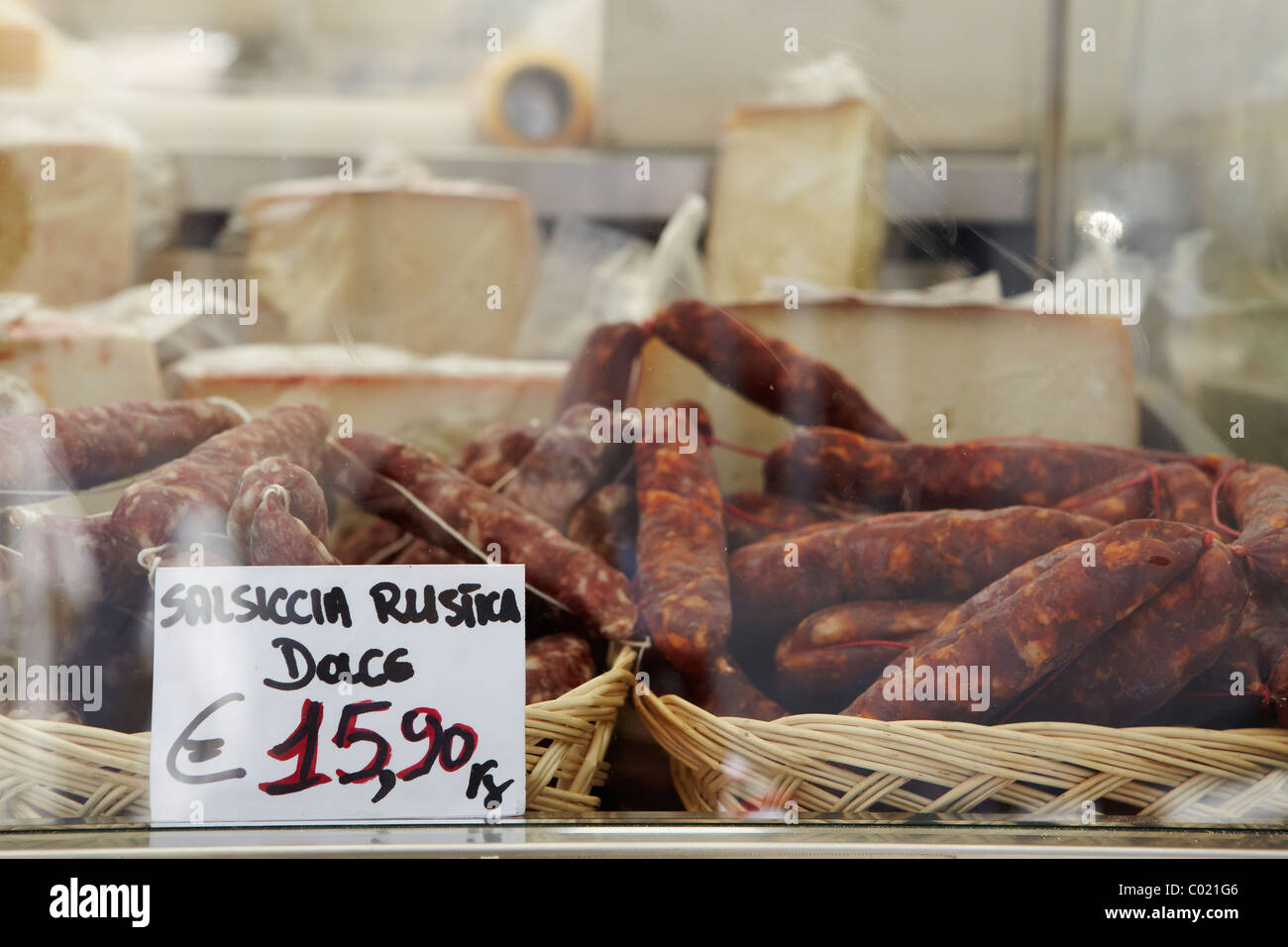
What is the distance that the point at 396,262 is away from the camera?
139 cm

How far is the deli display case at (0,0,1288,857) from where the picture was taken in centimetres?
73

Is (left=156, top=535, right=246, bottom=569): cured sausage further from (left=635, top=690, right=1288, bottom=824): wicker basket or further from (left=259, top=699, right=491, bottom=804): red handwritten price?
(left=635, top=690, right=1288, bottom=824): wicker basket

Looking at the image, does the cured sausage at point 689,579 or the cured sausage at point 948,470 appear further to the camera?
the cured sausage at point 948,470

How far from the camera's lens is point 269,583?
0.73 metres

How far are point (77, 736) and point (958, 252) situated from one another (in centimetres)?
88

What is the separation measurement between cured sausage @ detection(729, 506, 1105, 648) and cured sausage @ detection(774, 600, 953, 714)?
0.02m

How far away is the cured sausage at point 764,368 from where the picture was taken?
3.29ft

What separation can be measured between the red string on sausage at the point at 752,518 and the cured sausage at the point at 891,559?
5cm

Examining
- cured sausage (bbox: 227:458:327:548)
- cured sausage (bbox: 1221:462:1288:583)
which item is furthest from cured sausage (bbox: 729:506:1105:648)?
cured sausage (bbox: 227:458:327:548)

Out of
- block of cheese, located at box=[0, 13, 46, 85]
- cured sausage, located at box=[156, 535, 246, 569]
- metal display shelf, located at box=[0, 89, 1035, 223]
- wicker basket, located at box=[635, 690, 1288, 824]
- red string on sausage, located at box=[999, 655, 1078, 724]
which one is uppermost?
block of cheese, located at box=[0, 13, 46, 85]

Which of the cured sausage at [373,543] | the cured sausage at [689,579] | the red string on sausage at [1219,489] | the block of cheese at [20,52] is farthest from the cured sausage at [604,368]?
the block of cheese at [20,52]

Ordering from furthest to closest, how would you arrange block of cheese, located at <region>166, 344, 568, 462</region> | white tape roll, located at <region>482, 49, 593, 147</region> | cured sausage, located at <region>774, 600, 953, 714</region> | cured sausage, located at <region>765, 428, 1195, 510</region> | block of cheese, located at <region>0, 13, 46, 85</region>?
white tape roll, located at <region>482, 49, 593, 147</region>
block of cheese, located at <region>0, 13, 46, 85</region>
block of cheese, located at <region>166, 344, 568, 462</region>
cured sausage, located at <region>765, 428, 1195, 510</region>
cured sausage, located at <region>774, 600, 953, 714</region>

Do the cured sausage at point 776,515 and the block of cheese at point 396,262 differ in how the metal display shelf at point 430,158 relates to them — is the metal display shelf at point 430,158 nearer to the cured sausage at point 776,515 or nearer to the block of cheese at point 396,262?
the block of cheese at point 396,262
